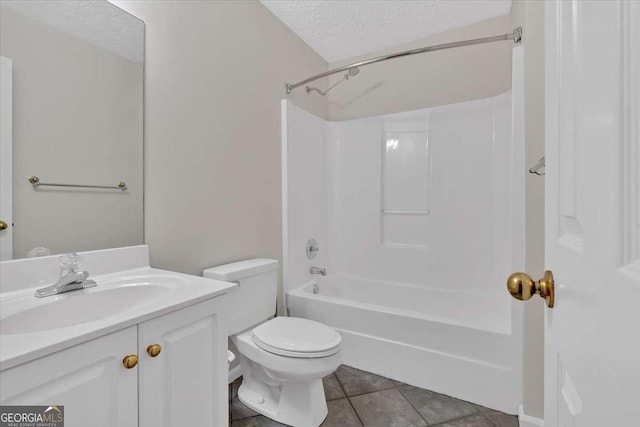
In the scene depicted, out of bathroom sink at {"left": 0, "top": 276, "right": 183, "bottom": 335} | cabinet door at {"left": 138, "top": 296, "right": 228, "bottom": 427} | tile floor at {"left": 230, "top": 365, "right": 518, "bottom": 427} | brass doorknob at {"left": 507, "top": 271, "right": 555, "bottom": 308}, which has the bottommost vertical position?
tile floor at {"left": 230, "top": 365, "right": 518, "bottom": 427}

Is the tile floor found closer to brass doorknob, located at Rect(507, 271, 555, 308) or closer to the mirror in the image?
the mirror

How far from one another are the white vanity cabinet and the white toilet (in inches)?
14.9

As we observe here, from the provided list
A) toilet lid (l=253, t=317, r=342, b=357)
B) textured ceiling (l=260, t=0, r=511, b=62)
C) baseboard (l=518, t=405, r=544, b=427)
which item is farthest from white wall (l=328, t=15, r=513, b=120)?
baseboard (l=518, t=405, r=544, b=427)

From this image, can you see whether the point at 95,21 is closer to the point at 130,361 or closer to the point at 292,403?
the point at 130,361

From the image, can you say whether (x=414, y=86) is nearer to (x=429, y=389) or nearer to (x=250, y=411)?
(x=429, y=389)

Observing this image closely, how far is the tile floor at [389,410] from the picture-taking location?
4.98 feet

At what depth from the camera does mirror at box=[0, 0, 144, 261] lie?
1020 mm

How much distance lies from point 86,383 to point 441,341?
1.67 m

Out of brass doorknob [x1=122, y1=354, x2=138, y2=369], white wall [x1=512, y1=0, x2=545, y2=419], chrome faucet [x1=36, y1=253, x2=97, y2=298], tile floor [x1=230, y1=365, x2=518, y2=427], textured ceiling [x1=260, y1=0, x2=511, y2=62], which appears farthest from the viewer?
textured ceiling [x1=260, y1=0, x2=511, y2=62]

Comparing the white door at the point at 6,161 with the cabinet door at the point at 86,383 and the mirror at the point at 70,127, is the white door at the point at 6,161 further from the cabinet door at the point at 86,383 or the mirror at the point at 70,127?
the cabinet door at the point at 86,383

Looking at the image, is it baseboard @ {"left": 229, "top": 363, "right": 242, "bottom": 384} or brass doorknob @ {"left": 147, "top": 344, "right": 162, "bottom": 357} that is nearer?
brass doorknob @ {"left": 147, "top": 344, "right": 162, "bottom": 357}

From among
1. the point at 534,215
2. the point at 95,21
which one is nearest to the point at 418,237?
the point at 534,215

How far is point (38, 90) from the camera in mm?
1068

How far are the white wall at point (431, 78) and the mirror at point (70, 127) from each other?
1.79 meters
